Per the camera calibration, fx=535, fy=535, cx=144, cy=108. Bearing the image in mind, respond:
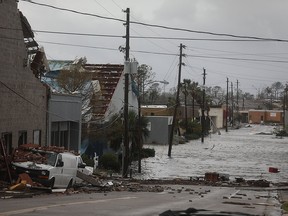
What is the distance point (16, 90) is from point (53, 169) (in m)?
7.61

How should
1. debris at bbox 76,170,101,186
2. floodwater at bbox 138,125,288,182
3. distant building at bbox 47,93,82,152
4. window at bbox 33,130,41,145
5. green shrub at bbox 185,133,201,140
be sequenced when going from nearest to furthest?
1. debris at bbox 76,170,101,186
2. window at bbox 33,130,41,145
3. distant building at bbox 47,93,82,152
4. floodwater at bbox 138,125,288,182
5. green shrub at bbox 185,133,201,140

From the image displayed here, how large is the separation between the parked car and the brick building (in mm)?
4199

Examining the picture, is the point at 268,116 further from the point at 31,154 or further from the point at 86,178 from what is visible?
the point at 31,154

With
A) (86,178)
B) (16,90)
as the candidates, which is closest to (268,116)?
(16,90)

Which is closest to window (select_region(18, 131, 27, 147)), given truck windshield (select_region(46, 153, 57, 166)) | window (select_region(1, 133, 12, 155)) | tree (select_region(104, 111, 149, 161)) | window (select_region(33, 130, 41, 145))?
window (select_region(33, 130, 41, 145))

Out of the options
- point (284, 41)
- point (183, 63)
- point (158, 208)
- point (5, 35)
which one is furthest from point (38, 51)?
point (183, 63)

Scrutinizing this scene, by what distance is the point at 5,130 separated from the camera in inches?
1016

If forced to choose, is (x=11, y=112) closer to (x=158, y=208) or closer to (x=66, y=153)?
(x=66, y=153)

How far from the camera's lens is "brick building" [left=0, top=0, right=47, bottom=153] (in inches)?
1021

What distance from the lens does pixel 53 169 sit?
21.5m

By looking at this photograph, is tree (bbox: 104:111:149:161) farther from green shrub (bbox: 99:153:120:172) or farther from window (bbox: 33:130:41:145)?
window (bbox: 33:130:41:145)

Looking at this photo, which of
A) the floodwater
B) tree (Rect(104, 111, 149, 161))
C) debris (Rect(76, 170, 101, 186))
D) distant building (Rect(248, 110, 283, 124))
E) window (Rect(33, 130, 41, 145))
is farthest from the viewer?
distant building (Rect(248, 110, 283, 124))

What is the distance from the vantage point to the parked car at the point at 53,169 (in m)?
21.1

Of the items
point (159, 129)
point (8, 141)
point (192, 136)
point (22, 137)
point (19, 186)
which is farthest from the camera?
point (192, 136)
